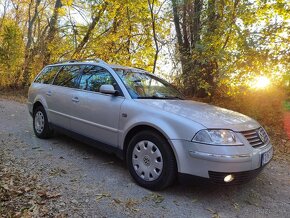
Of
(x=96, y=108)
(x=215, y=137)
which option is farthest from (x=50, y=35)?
(x=215, y=137)

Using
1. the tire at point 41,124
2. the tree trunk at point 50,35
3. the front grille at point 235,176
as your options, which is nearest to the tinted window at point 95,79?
the tire at point 41,124

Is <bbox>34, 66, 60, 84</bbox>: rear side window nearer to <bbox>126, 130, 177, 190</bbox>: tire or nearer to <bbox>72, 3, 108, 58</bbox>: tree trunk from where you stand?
<bbox>126, 130, 177, 190</bbox>: tire

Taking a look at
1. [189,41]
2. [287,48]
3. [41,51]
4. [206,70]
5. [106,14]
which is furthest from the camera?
[41,51]

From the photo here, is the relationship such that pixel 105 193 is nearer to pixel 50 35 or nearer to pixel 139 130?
pixel 139 130

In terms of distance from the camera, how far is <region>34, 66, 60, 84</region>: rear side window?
6.13 m

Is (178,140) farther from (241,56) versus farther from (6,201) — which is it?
(241,56)

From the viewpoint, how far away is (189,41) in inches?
464

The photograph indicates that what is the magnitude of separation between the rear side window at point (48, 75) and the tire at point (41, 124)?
1.93 ft

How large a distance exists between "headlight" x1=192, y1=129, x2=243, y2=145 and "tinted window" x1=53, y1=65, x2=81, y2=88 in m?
2.74

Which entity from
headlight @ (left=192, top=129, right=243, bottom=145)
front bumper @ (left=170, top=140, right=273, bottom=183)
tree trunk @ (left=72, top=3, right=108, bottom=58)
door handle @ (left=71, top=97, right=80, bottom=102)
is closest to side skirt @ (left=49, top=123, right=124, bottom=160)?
door handle @ (left=71, top=97, right=80, bottom=102)

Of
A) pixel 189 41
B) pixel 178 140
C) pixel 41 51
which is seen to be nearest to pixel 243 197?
pixel 178 140

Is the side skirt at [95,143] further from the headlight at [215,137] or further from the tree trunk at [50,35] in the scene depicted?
the tree trunk at [50,35]

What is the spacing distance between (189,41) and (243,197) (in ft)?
28.9

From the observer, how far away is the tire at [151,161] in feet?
11.9
